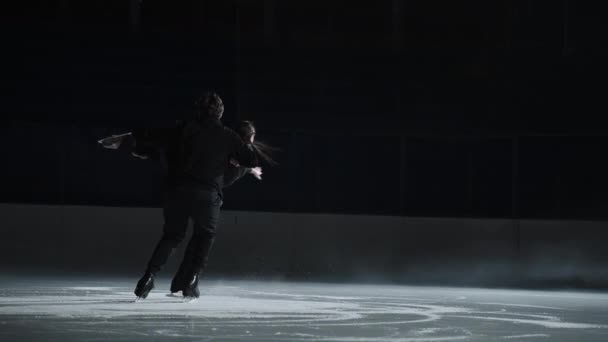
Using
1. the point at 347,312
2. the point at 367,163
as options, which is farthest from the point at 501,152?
the point at 347,312

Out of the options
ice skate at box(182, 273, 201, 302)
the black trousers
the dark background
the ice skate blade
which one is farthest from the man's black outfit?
the dark background

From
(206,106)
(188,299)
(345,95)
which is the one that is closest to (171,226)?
(188,299)

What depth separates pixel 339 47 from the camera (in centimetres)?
2236

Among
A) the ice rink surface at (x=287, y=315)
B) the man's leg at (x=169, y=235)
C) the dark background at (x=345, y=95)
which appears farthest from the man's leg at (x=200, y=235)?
the dark background at (x=345, y=95)

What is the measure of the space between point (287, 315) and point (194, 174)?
1478 mm

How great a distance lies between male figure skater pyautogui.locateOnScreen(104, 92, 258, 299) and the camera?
1012cm

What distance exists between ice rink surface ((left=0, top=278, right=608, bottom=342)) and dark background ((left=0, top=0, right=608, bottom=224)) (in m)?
6.75

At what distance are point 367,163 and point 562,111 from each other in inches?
144

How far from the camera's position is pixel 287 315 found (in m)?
9.62

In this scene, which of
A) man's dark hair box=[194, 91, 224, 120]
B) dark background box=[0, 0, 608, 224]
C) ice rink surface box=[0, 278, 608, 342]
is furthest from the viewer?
dark background box=[0, 0, 608, 224]

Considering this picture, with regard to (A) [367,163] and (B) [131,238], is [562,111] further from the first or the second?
(B) [131,238]

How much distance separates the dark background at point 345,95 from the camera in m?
21.2

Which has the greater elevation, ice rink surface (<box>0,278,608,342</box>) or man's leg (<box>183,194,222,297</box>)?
man's leg (<box>183,194,222,297</box>)

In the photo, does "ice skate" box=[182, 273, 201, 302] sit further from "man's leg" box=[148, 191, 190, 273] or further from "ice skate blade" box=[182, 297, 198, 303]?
"man's leg" box=[148, 191, 190, 273]
